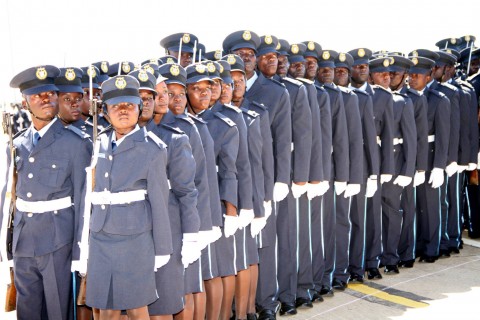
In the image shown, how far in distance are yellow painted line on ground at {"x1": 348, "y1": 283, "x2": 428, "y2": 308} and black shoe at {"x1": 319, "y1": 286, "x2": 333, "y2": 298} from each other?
13.1 inches

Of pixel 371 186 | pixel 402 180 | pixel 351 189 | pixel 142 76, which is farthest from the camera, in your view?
pixel 402 180

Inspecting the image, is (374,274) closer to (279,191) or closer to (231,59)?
(279,191)

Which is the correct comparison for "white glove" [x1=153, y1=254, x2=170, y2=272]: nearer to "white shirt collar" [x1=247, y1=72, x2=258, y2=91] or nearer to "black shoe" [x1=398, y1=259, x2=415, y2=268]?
"white shirt collar" [x1=247, y1=72, x2=258, y2=91]

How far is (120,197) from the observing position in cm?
398

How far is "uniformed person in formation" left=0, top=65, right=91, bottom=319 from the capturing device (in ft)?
14.8

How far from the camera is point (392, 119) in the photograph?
6.84 m

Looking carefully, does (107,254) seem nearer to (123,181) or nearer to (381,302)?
(123,181)

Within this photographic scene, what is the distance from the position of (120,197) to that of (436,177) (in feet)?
14.5

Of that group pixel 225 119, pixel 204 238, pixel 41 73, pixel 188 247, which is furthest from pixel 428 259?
pixel 41 73

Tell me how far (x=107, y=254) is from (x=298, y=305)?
2471 mm

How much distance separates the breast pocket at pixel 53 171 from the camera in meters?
4.50

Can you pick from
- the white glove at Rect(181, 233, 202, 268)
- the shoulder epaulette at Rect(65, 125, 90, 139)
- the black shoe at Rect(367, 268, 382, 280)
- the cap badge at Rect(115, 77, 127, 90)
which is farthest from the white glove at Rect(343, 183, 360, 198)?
the cap badge at Rect(115, 77, 127, 90)

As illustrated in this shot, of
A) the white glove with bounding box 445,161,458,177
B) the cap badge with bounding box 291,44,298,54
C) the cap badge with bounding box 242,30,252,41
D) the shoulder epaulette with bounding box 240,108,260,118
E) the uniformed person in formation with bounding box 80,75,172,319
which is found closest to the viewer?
the uniformed person in formation with bounding box 80,75,172,319

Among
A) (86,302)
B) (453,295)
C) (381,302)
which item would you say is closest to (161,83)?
(86,302)
